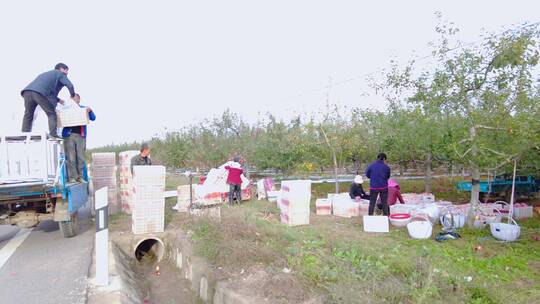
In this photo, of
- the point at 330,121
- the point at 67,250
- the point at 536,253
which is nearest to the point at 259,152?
the point at 330,121

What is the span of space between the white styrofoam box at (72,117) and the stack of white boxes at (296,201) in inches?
167

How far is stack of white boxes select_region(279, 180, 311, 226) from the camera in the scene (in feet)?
24.9

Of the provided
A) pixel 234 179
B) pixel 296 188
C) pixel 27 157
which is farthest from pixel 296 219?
pixel 27 157

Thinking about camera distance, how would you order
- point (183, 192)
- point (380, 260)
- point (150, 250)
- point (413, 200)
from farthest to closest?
point (413, 200) < point (183, 192) < point (150, 250) < point (380, 260)

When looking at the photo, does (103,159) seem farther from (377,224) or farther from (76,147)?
(377,224)

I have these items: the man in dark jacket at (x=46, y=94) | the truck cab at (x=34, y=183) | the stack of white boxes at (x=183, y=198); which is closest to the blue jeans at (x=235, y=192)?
the stack of white boxes at (x=183, y=198)

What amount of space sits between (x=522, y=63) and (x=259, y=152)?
30.1ft

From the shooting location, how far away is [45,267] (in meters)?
4.85

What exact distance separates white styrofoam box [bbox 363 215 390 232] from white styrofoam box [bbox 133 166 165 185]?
4184 millimetres

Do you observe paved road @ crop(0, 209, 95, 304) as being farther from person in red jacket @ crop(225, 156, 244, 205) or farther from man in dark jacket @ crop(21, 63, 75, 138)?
person in red jacket @ crop(225, 156, 244, 205)

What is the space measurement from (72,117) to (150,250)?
306cm

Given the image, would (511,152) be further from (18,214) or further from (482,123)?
(18,214)

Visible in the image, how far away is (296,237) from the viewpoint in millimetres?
5898

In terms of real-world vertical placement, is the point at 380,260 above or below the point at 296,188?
below
